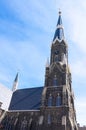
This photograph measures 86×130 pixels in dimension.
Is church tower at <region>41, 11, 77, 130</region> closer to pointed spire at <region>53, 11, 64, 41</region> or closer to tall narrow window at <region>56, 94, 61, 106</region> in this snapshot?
tall narrow window at <region>56, 94, 61, 106</region>

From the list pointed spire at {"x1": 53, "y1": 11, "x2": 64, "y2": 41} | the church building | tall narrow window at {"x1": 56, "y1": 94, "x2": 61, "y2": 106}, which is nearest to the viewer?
the church building

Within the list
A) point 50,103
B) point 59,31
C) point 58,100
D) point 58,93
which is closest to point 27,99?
point 50,103

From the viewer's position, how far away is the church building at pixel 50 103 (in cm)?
3547

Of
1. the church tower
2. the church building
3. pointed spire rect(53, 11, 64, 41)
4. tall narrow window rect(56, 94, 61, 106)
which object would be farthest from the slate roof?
pointed spire rect(53, 11, 64, 41)

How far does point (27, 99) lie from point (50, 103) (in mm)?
8476

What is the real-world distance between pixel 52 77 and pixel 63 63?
4148mm

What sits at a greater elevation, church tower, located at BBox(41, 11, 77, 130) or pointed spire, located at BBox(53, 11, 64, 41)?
pointed spire, located at BBox(53, 11, 64, 41)

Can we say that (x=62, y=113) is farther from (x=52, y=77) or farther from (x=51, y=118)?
(x=52, y=77)

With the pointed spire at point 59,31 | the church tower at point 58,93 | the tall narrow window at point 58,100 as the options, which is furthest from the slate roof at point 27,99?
the pointed spire at point 59,31

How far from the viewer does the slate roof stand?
4153 centimetres

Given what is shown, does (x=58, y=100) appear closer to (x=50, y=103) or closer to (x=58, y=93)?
(x=58, y=93)

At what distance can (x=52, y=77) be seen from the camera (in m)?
41.7

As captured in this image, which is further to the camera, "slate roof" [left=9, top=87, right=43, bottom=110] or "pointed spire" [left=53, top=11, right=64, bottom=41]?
"pointed spire" [left=53, top=11, right=64, bottom=41]

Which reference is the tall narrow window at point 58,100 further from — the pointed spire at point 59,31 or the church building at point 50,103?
the pointed spire at point 59,31
